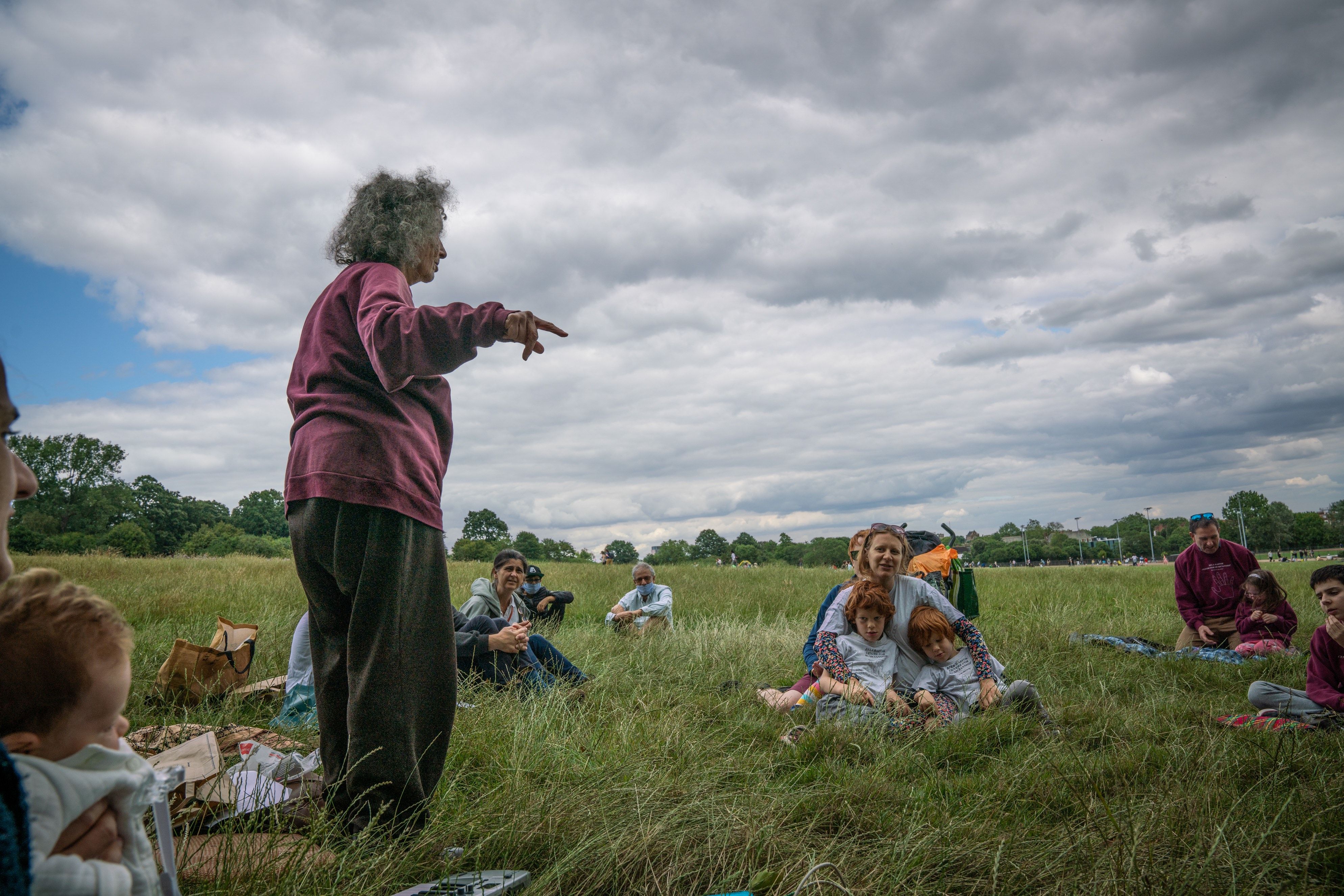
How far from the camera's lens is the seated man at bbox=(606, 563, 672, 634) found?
8.80 m

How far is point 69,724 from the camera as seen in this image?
42.1 inches

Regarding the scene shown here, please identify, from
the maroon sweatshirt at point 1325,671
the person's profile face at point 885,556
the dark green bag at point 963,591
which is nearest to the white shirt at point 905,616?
the person's profile face at point 885,556

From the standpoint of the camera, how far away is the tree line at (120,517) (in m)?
21.2

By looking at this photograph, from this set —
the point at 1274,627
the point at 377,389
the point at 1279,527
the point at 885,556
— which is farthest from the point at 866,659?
the point at 1279,527

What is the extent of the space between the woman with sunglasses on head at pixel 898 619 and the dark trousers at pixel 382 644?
123 inches

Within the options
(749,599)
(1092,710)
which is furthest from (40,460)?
(1092,710)

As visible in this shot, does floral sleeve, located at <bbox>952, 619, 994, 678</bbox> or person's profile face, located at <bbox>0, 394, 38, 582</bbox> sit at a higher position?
person's profile face, located at <bbox>0, 394, 38, 582</bbox>

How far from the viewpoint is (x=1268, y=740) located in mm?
3740

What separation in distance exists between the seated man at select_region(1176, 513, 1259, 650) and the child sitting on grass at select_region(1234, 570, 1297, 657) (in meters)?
0.27

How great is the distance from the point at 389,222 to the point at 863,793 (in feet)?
9.23

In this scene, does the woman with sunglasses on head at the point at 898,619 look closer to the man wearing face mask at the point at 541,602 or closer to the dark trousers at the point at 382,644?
the dark trousers at the point at 382,644

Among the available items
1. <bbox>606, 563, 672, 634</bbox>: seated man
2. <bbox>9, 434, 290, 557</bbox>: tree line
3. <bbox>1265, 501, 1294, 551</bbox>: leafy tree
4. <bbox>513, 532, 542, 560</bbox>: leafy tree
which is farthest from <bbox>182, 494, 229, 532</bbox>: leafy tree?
<bbox>1265, 501, 1294, 551</bbox>: leafy tree

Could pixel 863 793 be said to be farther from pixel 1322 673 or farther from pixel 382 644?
pixel 1322 673

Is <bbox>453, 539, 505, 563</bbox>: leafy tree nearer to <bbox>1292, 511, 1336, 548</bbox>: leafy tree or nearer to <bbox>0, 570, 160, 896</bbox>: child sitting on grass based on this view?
<bbox>0, 570, 160, 896</bbox>: child sitting on grass
